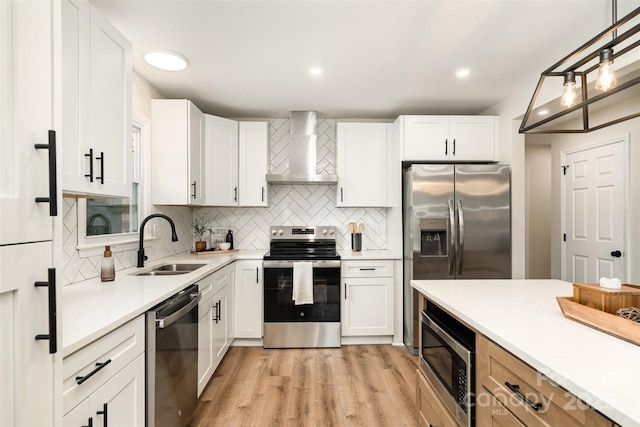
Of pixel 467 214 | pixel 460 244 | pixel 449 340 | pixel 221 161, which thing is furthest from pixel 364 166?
pixel 449 340

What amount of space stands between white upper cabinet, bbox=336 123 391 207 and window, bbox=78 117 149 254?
1.96 m

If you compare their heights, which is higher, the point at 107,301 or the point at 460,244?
the point at 460,244

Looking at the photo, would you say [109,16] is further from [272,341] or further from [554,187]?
[554,187]

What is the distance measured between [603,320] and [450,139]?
253cm

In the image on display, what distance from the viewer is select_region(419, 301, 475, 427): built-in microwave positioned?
4.15ft

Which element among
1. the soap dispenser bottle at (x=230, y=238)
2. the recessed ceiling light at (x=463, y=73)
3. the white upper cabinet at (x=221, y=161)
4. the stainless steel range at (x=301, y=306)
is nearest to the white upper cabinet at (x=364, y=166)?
the stainless steel range at (x=301, y=306)

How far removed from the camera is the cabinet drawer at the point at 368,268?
10.7 feet

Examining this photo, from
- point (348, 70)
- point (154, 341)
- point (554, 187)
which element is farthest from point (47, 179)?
point (554, 187)

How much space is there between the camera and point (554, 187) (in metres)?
4.22

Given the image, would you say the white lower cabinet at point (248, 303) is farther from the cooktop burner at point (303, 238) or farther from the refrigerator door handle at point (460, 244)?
the refrigerator door handle at point (460, 244)


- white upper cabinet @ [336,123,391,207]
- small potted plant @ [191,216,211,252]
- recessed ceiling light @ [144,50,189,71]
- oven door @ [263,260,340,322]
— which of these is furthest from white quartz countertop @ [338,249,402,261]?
recessed ceiling light @ [144,50,189,71]

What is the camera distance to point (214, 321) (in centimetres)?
254

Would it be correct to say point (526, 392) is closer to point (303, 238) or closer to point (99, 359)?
point (99, 359)

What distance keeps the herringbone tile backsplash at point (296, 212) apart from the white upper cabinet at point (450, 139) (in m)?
0.90
